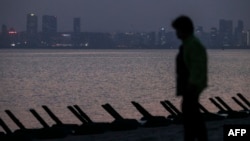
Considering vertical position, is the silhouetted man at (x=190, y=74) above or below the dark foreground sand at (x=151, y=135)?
above

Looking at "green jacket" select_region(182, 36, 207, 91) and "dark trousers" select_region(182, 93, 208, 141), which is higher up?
"green jacket" select_region(182, 36, 207, 91)

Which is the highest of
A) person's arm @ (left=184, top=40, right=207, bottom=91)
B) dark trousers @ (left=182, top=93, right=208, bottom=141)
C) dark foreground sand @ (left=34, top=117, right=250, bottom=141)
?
person's arm @ (left=184, top=40, right=207, bottom=91)

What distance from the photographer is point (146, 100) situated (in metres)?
67.7

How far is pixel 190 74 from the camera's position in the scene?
10023 mm

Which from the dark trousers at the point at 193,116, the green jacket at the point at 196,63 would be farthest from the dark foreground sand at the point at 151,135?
the green jacket at the point at 196,63

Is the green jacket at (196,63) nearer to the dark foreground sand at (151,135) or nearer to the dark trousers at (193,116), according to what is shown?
the dark trousers at (193,116)

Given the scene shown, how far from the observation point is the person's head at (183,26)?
33.3ft

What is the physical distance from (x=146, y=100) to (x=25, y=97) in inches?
457

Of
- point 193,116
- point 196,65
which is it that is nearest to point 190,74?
point 196,65

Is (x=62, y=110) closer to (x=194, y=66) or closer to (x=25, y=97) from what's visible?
(x=25, y=97)

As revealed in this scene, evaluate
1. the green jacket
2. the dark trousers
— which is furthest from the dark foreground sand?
the green jacket

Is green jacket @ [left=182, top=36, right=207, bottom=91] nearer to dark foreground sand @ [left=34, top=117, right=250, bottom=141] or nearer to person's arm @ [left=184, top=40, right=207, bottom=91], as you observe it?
person's arm @ [left=184, top=40, right=207, bottom=91]

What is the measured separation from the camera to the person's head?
1014 centimetres

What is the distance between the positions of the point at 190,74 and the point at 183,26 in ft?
2.04
